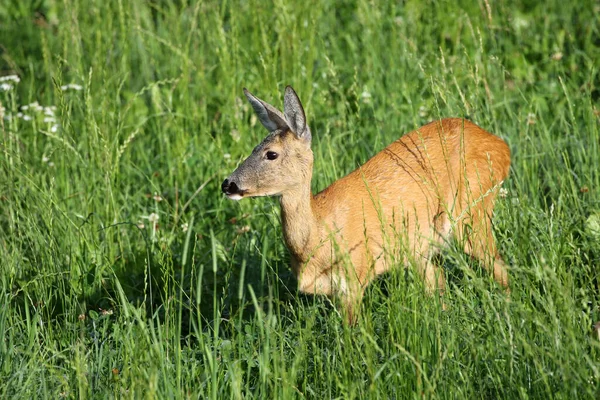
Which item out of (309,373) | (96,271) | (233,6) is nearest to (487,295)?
(309,373)

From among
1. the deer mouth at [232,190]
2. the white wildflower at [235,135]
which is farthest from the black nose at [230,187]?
the white wildflower at [235,135]

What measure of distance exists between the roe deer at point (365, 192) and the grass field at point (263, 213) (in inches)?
5.8

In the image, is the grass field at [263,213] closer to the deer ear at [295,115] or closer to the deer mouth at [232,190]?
the deer mouth at [232,190]

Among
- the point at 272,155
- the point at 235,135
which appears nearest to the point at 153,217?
the point at 235,135

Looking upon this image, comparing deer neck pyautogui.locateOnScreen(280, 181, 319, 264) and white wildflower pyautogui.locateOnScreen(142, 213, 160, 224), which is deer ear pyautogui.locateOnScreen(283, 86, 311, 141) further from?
white wildflower pyautogui.locateOnScreen(142, 213, 160, 224)

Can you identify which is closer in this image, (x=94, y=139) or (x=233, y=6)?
(x=94, y=139)

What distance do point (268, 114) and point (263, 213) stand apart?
0.56m

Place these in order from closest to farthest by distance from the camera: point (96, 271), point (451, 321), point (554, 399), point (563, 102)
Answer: point (554, 399) → point (451, 321) → point (96, 271) → point (563, 102)

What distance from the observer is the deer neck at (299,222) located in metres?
3.94

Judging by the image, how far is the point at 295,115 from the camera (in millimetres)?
3943

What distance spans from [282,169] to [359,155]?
1.22m

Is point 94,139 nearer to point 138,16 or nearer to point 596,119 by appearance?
point 138,16

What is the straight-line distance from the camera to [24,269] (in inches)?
164

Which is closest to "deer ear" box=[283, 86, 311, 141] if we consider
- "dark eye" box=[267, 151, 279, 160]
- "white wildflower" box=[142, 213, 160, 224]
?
"dark eye" box=[267, 151, 279, 160]
